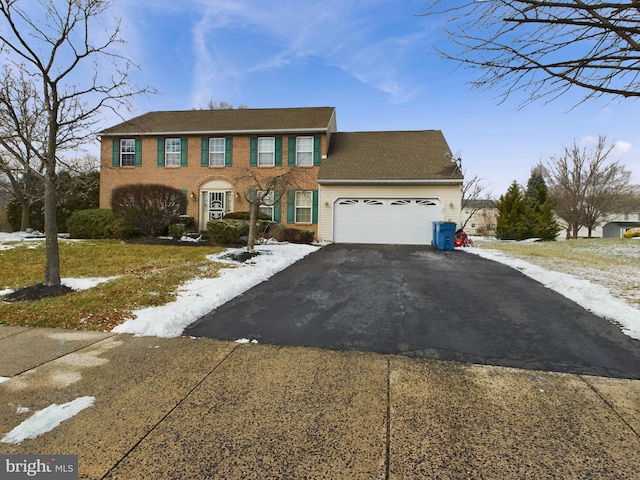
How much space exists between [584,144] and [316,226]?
73.5 feet

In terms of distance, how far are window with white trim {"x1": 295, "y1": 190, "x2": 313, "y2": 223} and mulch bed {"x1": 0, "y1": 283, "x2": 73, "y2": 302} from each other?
35.4ft

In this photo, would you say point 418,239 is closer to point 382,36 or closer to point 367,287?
point 367,287

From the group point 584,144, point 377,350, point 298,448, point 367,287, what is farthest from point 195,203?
point 584,144

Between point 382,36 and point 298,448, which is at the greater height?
point 382,36

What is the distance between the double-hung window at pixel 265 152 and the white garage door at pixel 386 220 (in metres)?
4.19

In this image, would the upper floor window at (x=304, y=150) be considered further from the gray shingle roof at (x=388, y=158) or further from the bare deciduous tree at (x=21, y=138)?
the bare deciduous tree at (x=21, y=138)

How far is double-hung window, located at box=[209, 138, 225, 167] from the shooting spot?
1655 centimetres

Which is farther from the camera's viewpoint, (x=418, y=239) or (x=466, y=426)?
(x=418, y=239)

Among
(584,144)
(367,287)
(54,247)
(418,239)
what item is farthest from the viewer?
(584,144)

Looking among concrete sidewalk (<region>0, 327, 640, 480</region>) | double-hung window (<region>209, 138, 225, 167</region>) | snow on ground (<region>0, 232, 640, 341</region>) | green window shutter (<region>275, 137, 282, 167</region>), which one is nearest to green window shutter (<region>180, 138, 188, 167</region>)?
double-hung window (<region>209, 138, 225, 167</region>)

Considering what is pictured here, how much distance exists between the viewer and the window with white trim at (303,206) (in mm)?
15797

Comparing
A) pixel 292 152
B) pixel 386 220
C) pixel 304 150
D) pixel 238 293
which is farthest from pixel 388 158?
pixel 238 293

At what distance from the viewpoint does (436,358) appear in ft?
11.2

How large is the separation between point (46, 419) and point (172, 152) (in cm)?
1660
